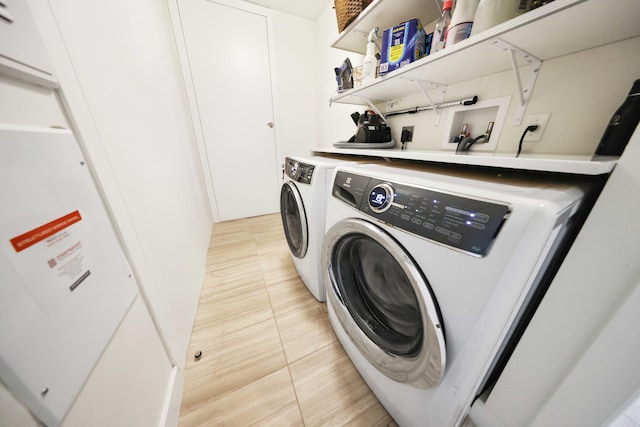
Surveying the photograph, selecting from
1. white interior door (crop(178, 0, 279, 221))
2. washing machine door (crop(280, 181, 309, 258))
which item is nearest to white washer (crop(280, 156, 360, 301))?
washing machine door (crop(280, 181, 309, 258))

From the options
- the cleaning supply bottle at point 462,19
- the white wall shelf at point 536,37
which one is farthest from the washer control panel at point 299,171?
the cleaning supply bottle at point 462,19

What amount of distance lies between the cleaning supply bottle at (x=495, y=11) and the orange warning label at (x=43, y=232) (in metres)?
1.21

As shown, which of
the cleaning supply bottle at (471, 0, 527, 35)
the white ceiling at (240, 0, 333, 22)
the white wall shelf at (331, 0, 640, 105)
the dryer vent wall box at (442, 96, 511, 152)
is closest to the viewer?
the white wall shelf at (331, 0, 640, 105)

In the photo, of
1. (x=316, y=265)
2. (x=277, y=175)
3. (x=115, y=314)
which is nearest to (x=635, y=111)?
(x=316, y=265)

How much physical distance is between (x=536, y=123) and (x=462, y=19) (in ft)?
1.64

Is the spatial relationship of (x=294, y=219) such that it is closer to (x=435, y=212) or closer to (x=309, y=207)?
(x=309, y=207)

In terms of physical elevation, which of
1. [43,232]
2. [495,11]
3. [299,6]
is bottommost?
[43,232]

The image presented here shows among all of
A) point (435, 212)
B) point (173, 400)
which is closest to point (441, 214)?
point (435, 212)

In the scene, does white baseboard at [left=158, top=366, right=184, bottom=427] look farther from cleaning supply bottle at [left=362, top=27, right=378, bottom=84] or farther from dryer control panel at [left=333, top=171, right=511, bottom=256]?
cleaning supply bottle at [left=362, top=27, right=378, bottom=84]

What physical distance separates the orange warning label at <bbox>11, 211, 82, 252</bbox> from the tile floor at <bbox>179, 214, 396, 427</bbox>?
837 mm

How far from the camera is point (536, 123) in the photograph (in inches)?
29.8

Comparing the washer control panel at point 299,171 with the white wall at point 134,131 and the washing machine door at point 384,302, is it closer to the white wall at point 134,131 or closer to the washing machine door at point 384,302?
the washing machine door at point 384,302

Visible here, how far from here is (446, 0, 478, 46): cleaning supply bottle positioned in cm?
64

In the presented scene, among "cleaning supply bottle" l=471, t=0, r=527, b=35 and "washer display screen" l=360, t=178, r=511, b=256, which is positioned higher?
"cleaning supply bottle" l=471, t=0, r=527, b=35
